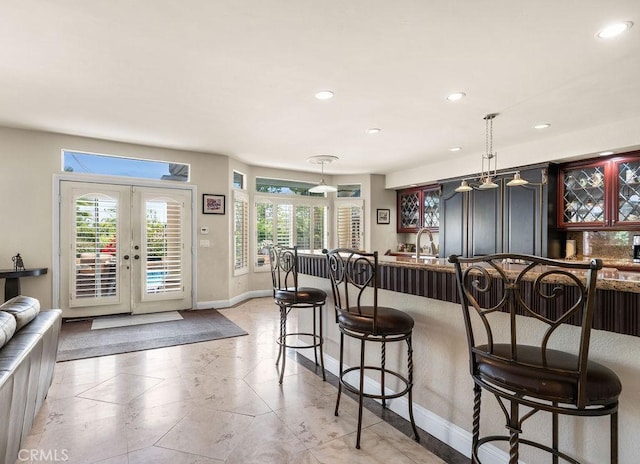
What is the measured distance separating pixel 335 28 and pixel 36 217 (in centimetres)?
459

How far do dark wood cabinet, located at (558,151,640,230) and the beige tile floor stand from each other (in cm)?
383

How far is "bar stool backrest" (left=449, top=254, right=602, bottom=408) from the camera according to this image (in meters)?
1.14

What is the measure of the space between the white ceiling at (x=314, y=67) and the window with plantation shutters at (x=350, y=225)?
3015 mm

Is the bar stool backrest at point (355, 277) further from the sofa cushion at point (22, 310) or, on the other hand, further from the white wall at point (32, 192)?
the white wall at point (32, 192)

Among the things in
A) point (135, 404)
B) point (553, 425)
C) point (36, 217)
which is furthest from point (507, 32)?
point (36, 217)

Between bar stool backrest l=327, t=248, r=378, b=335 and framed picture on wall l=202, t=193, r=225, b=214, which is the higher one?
framed picture on wall l=202, t=193, r=225, b=214

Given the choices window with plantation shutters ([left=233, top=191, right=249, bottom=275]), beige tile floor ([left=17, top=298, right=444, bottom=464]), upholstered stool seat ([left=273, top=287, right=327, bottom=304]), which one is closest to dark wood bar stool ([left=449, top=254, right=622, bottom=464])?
beige tile floor ([left=17, top=298, right=444, bottom=464])

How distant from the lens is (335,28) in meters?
2.25

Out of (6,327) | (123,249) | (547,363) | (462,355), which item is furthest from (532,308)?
(123,249)

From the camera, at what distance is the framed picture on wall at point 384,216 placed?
24.4ft

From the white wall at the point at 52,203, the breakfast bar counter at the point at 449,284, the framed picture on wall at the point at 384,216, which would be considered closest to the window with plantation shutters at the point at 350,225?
the framed picture on wall at the point at 384,216

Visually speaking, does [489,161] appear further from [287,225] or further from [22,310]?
[22,310]

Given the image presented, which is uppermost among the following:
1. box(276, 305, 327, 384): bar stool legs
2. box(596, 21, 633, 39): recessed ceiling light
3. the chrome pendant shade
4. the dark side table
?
box(596, 21, 633, 39): recessed ceiling light

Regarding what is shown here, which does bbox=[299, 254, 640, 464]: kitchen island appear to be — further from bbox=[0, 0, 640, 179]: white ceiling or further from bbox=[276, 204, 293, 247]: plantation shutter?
bbox=[276, 204, 293, 247]: plantation shutter
